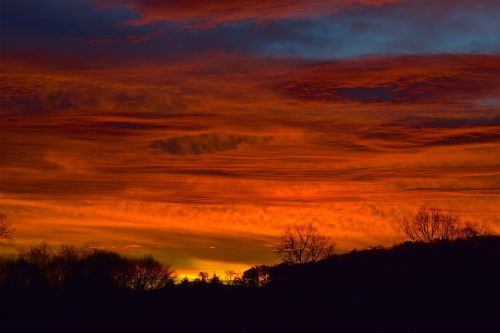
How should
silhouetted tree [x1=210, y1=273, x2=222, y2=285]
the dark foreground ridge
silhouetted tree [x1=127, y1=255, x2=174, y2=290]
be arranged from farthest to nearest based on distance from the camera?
silhouetted tree [x1=127, y1=255, x2=174, y2=290] → silhouetted tree [x1=210, y1=273, x2=222, y2=285] → the dark foreground ridge

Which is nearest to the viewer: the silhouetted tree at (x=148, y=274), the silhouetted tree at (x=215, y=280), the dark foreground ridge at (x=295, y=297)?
the dark foreground ridge at (x=295, y=297)

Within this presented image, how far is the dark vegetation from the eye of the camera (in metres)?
57.8

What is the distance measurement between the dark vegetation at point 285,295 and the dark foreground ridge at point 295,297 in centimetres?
9

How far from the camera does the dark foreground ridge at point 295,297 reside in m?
57.6

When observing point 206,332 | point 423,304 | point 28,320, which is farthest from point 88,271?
point 423,304

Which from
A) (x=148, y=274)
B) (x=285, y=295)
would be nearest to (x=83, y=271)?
(x=148, y=274)

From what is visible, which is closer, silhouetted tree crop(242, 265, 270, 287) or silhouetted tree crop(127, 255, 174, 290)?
silhouetted tree crop(242, 265, 270, 287)

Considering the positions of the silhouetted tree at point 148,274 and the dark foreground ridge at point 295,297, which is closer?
the dark foreground ridge at point 295,297

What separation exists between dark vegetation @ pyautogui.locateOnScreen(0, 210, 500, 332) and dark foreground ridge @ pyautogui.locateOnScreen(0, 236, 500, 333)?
0.09m

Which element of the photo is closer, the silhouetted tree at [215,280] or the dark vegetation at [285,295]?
the dark vegetation at [285,295]

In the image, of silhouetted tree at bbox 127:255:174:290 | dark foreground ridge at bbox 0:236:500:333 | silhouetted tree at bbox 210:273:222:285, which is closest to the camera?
dark foreground ridge at bbox 0:236:500:333

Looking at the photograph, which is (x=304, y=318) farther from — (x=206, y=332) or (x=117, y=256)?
(x=117, y=256)

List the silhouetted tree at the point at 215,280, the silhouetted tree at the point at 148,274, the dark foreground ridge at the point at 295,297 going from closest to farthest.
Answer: the dark foreground ridge at the point at 295,297 < the silhouetted tree at the point at 215,280 < the silhouetted tree at the point at 148,274

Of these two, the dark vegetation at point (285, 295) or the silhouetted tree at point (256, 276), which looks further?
the silhouetted tree at point (256, 276)
